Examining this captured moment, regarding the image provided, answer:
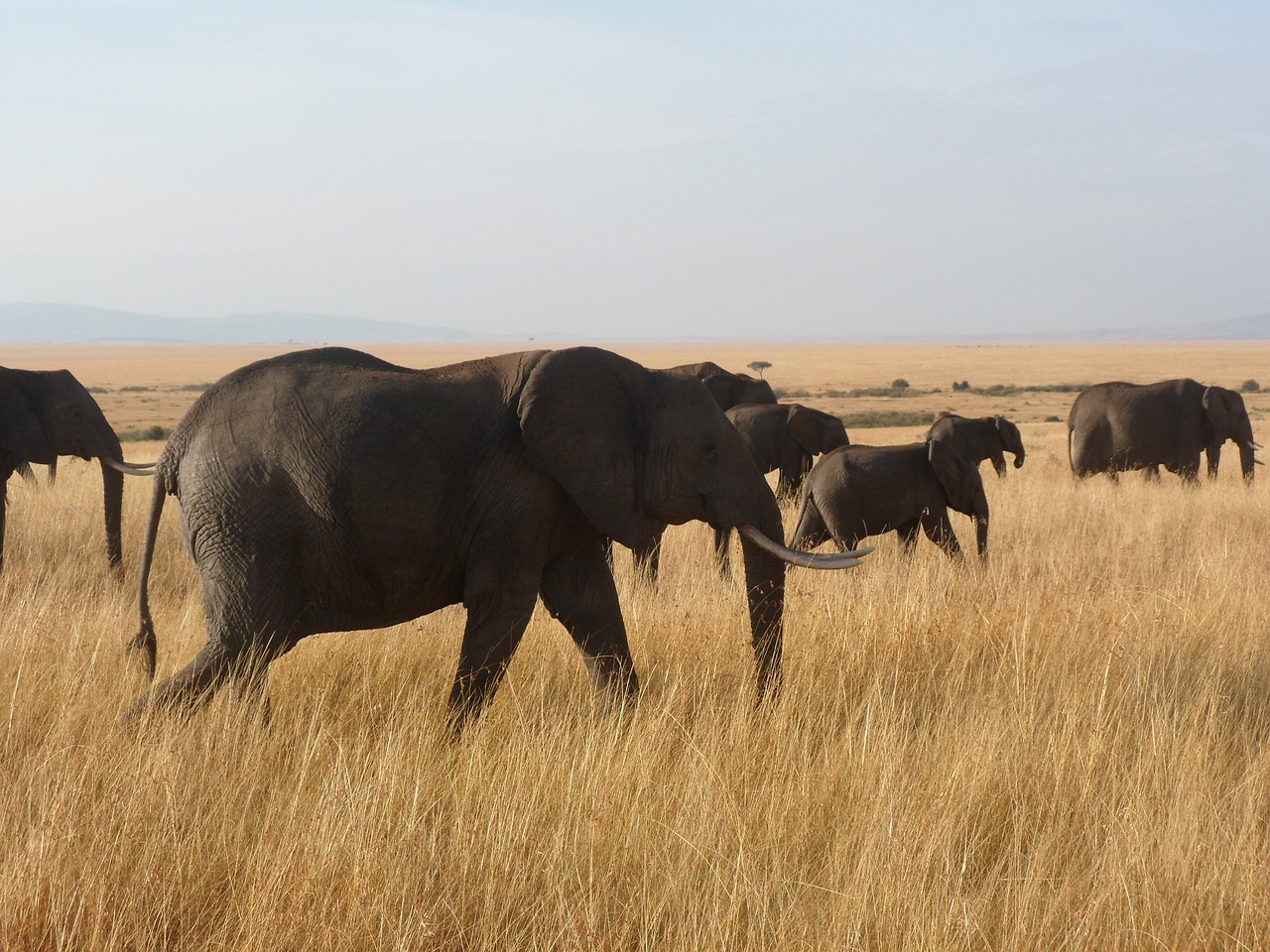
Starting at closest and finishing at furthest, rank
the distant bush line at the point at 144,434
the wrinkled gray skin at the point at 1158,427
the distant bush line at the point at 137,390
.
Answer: the wrinkled gray skin at the point at 1158,427, the distant bush line at the point at 144,434, the distant bush line at the point at 137,390

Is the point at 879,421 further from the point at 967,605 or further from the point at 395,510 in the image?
the point at 395,510

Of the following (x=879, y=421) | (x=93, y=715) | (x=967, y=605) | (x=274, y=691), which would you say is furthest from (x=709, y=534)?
(x=879, y=421)

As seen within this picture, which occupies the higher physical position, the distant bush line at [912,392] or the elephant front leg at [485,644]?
the elephant front leg at [485,644]

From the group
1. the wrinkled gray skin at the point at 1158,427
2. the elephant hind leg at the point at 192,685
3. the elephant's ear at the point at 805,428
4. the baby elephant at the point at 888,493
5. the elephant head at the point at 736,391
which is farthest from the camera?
the wrinkled gray skin at the point at 1158,427

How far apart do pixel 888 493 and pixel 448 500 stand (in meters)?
5.29

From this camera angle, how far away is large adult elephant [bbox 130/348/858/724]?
4980mm

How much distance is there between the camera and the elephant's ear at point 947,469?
32.0 ft

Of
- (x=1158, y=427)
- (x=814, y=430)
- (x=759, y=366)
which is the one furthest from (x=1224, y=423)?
(x=759, y=366)

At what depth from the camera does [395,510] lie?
4.97 meters

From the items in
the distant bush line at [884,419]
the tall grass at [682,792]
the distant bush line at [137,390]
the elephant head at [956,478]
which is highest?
the elephant head at [956,478]

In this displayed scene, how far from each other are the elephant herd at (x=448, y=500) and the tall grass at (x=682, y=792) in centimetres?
32

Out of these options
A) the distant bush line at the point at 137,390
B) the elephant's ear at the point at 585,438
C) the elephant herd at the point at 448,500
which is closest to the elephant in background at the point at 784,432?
the elephant herd at the point at 448,500

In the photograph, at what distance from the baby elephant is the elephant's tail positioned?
16.7ft

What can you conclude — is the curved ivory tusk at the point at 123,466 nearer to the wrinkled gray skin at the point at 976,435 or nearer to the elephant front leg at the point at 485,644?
the elephant front leg at the point at 485,644
